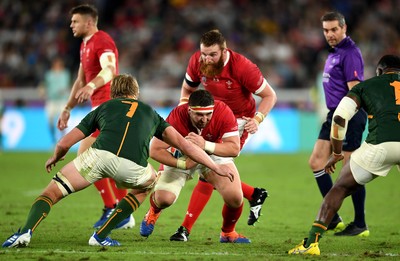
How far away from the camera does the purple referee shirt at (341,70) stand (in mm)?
9523

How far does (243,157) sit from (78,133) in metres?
13.4

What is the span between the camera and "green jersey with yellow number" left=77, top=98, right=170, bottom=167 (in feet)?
25.2

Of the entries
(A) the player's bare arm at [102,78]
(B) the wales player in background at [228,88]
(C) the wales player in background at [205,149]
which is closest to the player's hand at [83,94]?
(A) the player's bare arm at [102,78]

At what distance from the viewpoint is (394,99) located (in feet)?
24.9

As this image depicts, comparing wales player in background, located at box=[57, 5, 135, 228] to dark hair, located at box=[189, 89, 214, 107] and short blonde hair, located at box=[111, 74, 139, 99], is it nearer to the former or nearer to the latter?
short blonde hair, located at box=[111, 74, 139, 99]

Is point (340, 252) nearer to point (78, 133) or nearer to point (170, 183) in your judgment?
point (170, 183)

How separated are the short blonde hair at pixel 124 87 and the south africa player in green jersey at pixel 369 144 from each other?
2.04 metres

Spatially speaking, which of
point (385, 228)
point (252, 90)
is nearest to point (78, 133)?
point (252, 90)

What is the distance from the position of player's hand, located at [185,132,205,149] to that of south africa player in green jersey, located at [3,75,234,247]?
10.2 inches

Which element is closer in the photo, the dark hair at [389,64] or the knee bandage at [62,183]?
the knee bandage at [62,183]

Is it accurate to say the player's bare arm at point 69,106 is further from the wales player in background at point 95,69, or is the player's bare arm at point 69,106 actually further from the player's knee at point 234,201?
the player's knee at point 234,201

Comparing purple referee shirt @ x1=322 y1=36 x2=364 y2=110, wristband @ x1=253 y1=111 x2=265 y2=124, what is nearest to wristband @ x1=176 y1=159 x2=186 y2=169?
wristband @ x1=253 y1=111 x2=265 y2=124

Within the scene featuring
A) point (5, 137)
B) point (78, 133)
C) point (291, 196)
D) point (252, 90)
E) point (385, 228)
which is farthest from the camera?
point (5, 137)

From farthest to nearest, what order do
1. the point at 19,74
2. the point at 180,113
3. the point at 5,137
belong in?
the point at 19,74, the point at 5,137, the point at 180,113
